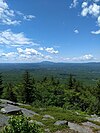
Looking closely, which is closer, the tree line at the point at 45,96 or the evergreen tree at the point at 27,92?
the evergreen tree at the point at 27,92

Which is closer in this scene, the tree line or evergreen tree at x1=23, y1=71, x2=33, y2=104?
evergreen tree at x1=23, y1=71, x2=33, y2=104

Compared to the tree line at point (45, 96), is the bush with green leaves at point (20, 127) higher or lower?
higher

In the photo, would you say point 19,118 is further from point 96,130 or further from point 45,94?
point 45,94

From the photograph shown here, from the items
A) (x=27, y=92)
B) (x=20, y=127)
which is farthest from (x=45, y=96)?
(x=20, y=127)

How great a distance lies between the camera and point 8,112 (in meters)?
28.5

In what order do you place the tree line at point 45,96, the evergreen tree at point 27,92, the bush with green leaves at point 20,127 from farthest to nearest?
1. the tree line at point 45,96
2. the evergreen tree at point 27,92
3. the bush with green leaves at point 20,127

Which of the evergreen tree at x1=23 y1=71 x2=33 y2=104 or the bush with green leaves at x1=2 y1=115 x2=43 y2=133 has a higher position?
the bush with green leaves at x1=2 y1=115 x2=43 y2=133

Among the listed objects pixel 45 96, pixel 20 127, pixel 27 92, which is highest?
pixel 20 127

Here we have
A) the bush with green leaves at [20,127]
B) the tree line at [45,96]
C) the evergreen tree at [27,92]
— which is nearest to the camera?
the bush with green leaves at [20,127]

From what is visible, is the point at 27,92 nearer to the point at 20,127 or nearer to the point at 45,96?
the point at 45,96

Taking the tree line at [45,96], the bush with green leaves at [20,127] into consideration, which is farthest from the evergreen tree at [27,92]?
the bush with green leaves at [20,127]

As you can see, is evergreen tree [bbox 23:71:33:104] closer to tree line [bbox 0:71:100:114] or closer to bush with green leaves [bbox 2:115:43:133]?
tree line [bbox 0:71:100:114]

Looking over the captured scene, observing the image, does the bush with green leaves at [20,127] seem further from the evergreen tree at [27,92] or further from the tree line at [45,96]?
the evergreen tree at [27,92]

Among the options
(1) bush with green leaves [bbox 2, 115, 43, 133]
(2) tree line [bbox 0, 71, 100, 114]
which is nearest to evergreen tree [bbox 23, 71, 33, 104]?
(2) tree line [bbox 0, 71, 100, 114]
